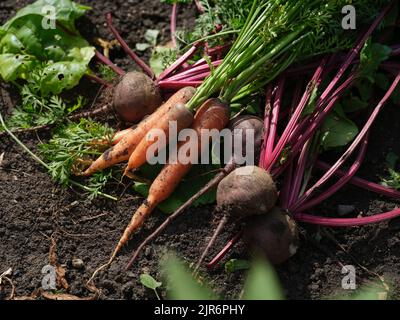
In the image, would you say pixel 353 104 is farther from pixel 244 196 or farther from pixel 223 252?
pixel 223 252

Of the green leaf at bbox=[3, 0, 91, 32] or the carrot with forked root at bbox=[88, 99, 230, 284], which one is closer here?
the carrot with forked root at bbox=[88, 99, 230, 284]

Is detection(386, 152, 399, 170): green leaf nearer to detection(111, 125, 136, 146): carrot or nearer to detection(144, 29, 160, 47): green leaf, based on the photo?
detection(111, 125, 136, 146): carrot

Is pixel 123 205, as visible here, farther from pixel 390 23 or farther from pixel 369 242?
pixel 390 23

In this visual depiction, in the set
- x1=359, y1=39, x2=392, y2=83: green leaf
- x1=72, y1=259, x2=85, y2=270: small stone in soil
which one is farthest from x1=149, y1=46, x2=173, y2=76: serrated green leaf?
x1=72, y1=259, x2=85, y2=270: small stone in soil

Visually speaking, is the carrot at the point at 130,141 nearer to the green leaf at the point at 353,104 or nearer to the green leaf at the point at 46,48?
the green leaf at the point at 46,48

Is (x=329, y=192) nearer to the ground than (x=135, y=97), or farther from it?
nearer to the ground

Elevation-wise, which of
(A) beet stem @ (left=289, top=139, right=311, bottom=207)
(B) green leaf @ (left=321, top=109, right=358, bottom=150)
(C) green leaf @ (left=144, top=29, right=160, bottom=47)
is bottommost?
(A) beet stem @ (left=289, top=139, right=311, bottom=207)

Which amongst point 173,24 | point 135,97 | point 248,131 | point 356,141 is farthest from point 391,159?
point 173,24
